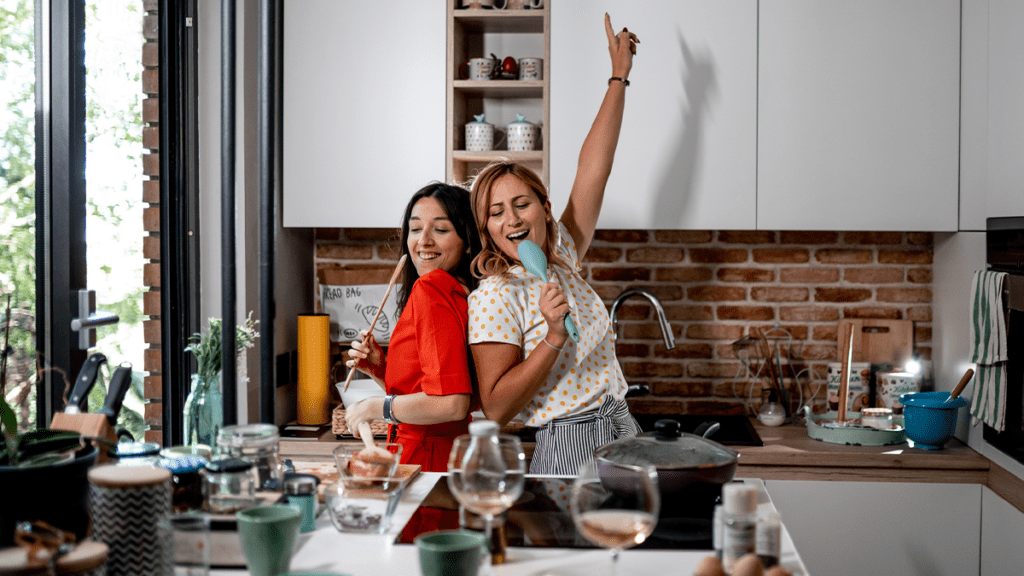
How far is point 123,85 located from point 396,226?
93 cm

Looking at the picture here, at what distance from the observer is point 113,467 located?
112cm

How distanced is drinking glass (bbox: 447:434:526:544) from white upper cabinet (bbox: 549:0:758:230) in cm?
170

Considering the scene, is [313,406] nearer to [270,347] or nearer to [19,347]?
[19,347]

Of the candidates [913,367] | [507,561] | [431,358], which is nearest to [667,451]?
[507,561]

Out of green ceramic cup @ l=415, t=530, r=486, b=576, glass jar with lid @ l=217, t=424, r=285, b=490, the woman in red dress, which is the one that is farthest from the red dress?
green ceramic cup @ l=415, t=530, r=486, b=576

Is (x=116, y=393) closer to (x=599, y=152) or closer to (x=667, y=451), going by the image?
(x=667, y=451)

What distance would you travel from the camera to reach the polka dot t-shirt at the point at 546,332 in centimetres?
198

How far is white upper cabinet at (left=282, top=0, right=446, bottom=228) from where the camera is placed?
2.81 metres

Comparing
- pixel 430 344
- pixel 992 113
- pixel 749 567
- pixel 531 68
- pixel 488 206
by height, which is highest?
pixel 531 68

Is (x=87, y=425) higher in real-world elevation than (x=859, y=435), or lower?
higher

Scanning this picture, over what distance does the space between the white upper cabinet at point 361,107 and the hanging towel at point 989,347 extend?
5.69ft

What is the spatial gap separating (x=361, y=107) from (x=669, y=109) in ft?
3.42

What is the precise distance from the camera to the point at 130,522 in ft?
3.46

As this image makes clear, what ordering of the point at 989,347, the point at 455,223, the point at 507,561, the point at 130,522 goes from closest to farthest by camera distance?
the point at 130,522
the point at 507,561
the point at 455,223
the point at 989,347
